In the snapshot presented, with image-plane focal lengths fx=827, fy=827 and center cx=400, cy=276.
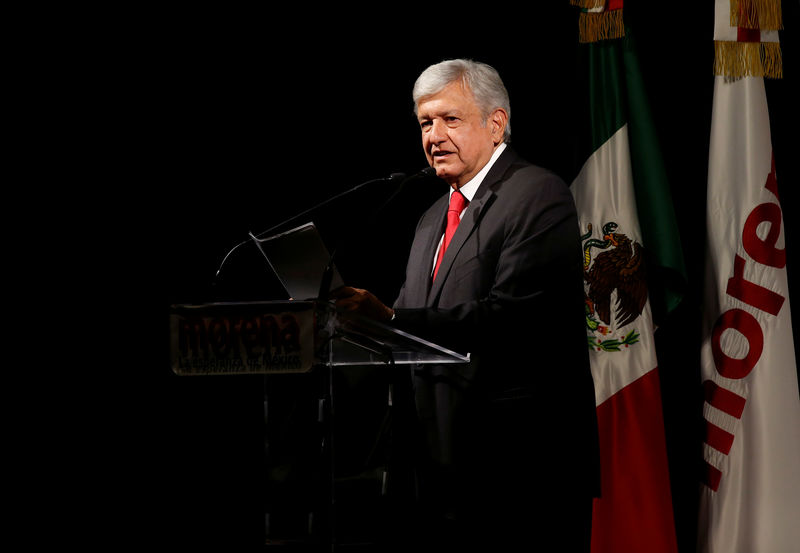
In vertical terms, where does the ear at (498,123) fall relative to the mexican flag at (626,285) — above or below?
above

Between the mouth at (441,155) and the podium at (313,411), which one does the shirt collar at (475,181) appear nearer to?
the mouth at (441,155)

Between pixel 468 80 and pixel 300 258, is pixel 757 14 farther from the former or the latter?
pixel 300 258

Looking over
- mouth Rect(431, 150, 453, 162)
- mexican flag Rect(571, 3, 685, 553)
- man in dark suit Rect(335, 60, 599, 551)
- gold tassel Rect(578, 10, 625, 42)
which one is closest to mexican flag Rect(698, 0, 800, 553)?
mexican flag Rect(571, 3, 685, 553)

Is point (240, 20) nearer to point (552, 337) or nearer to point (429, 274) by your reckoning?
point (429, 274)

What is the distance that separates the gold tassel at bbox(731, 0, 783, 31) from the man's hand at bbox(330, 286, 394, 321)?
1872 mm

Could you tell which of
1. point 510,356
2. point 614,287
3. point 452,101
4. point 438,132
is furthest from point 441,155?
point 614,287

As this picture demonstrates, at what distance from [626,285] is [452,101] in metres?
Answer: 1.04

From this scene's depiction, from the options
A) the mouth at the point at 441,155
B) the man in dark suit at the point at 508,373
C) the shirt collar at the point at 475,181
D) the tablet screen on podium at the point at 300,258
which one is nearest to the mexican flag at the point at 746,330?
the man in dark suit at the point at 508,373

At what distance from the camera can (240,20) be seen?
3.45m

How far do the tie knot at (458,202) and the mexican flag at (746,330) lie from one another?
3.52 ft

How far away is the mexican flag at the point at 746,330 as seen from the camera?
9.52ft

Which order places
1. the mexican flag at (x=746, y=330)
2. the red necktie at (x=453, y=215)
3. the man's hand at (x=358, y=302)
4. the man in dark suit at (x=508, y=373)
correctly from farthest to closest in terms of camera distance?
the mexican flag at (x=746, y=330), the red necktie at (x=453, y=215), the man in dark suit at (x=508, y=373), the man's hand at (x=358, y=302)

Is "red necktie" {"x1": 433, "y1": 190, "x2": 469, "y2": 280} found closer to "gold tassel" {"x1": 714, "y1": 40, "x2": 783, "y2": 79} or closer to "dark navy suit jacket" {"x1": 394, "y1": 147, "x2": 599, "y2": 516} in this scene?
"dark navy suit jacket" {"x1": 394, "y1": 147, "x2": 599, "y2": 516}

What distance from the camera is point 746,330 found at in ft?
9.80
